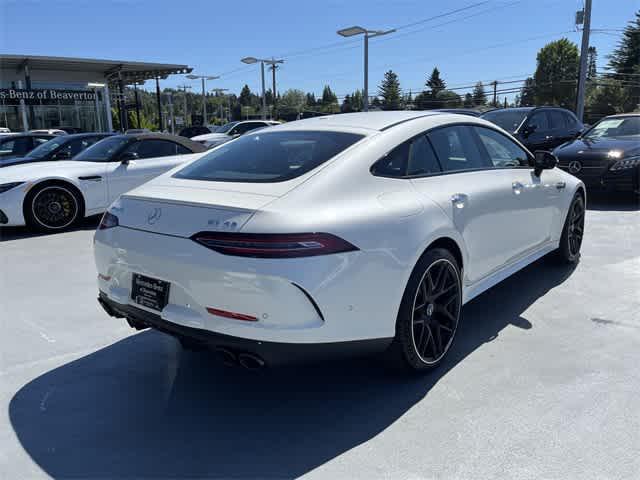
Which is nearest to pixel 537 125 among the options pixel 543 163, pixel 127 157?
pixel 543 163

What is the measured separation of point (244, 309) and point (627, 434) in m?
1.91

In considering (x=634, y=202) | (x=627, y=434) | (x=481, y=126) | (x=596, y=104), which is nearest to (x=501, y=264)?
(x=481, y=126)

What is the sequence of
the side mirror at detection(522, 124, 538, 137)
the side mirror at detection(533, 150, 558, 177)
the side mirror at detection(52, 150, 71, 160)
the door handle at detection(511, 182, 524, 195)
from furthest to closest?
1. the side mirror at detection(522, 124, 538, 137)
2. the side mirror at detection(52, 150, 71, 160)
3. the side mirror at detection(533, 150, 558, 177)
4. the door handle at detection(511, 182, 524, 195)

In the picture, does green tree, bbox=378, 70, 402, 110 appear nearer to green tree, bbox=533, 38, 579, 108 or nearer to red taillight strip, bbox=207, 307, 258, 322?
green tree, bbox=533, 38, 579, 108

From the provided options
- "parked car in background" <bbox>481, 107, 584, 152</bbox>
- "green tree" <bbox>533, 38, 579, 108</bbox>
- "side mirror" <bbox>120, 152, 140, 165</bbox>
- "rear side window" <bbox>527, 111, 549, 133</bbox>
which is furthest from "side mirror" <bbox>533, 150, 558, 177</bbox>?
"green tree" <bbox>533, 38, 579, 108</bbox>

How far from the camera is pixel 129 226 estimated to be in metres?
2.86

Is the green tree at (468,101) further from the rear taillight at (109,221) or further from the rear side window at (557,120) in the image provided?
the rear taillight at (109,221)

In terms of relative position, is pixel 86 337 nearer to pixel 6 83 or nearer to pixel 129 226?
pixel 129 226

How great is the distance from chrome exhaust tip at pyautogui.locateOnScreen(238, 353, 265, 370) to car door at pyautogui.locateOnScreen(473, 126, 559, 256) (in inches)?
90.5

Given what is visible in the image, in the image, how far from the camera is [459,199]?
3271mm

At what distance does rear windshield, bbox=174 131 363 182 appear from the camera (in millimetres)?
2961

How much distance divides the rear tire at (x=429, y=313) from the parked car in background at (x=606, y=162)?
6.41 meters

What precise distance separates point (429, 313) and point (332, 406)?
0.78 metres

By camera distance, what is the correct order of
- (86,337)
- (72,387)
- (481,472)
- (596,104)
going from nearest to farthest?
(481,472)
(72,387)
(86,337)
(596,104)
